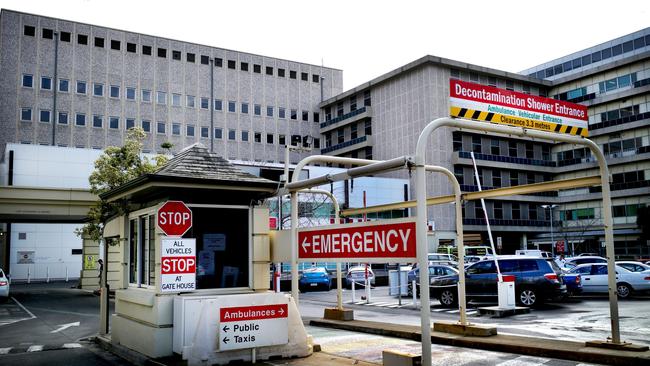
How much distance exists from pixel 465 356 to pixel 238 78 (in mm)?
59496

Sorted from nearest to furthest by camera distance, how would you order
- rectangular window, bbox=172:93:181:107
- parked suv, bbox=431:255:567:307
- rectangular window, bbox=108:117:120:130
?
1. parked suv, bbox=431:255:567:307
2. rectangular window, bbox=108:117:120:130
3. rectangular window, bbox=172:93:181:107

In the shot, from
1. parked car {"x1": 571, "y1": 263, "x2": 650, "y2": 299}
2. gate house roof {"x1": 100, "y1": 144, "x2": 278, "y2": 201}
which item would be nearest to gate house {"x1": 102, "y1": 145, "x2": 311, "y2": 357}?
gate house roof {"x1": 100, "y1": 144, "x2": 278, "y2": 201}

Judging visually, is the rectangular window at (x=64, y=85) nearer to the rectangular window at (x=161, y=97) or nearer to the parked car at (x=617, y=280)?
the rectangular window at (x=161, y=97)

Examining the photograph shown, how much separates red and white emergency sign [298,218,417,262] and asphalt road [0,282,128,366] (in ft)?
14.0

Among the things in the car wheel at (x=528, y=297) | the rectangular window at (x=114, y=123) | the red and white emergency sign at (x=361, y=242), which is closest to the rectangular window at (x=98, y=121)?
the rectangular window at (x=114, y=123)

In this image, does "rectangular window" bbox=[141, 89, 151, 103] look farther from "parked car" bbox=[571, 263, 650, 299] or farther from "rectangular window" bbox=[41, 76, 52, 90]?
"parked car" bbox=[571, 263, 650, 299]

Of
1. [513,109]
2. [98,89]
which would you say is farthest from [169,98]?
[513,109]

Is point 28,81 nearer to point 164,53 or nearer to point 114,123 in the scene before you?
point 114,123

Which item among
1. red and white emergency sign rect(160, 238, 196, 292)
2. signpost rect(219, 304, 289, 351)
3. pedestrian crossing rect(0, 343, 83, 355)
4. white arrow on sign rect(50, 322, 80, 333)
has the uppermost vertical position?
red and white emergency sign rect(160, 238, 196, 292)

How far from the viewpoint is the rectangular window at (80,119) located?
57250mm

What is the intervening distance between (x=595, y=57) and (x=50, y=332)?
241ft

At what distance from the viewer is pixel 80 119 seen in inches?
2265

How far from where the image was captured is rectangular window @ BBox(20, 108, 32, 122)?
54656 millimetres

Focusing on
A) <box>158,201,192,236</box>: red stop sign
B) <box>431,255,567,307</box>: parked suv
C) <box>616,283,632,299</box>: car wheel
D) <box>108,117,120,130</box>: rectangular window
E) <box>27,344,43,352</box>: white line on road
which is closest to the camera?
<box>158,201,192,236</box>: red stop sign
